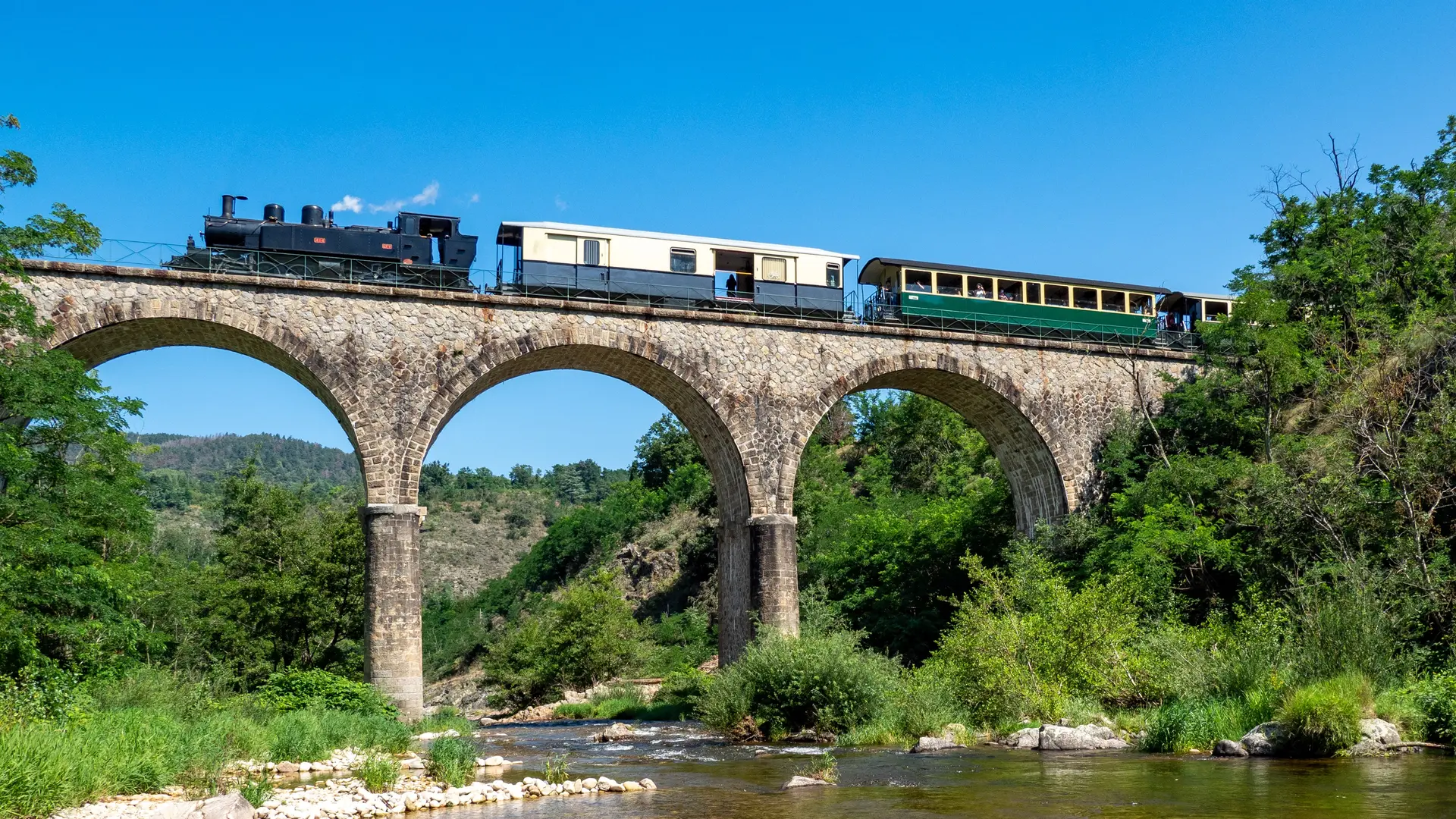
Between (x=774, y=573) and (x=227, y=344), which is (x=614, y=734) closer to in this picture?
(x=774, y=573)

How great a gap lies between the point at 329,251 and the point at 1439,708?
66.7 ft

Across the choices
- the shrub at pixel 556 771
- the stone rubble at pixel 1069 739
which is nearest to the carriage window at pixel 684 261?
the stone rubble at pixel 1069 739

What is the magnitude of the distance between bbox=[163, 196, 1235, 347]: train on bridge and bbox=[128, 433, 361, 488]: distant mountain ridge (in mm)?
133032

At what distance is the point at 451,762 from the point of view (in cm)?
1386

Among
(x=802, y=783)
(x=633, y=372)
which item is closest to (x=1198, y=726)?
(x=802, y=783)

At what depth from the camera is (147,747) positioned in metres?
12.8

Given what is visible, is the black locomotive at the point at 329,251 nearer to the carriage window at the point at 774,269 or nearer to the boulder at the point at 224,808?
the carriage window at the point at 774,269

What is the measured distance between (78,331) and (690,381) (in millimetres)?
11313

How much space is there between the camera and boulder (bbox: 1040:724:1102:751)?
54.4 ft

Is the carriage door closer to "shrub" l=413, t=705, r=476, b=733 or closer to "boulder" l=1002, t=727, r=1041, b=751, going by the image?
"shrub" l=413, t=705, r=476, b=733

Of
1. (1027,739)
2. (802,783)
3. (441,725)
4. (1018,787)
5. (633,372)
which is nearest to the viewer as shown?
(1018,787)

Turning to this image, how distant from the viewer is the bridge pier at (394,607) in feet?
69.5

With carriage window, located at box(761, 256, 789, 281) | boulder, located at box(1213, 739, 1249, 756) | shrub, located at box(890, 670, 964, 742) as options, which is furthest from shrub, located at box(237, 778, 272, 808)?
carriage window, located at box(761, 256, 789, 281)

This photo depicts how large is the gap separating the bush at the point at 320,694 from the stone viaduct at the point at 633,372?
1.13 m
